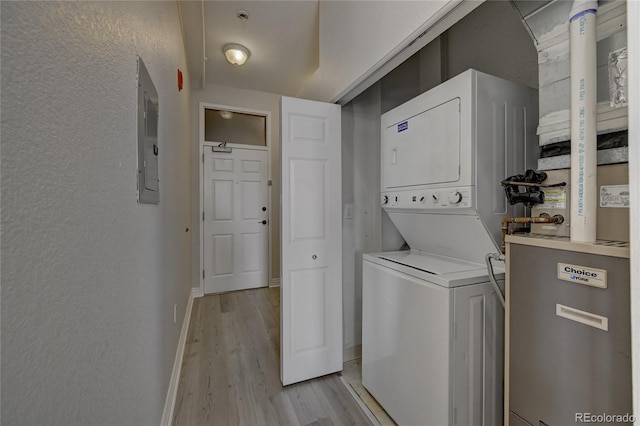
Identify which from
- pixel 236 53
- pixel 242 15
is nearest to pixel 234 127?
pixel 236 53

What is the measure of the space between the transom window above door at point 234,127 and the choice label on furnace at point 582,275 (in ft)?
12.5

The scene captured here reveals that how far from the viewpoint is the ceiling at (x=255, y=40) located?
88.7 inches

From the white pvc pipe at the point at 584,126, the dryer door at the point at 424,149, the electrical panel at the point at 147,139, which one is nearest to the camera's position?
the white pvc pipe at the point at 584,126

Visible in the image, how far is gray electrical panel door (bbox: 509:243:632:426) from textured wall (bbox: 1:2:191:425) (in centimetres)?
122

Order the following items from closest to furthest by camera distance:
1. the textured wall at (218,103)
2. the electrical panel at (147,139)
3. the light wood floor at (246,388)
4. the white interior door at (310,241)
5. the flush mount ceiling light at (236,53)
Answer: the electrical panel at (147,139)
the light wood floor at (246,388)
the white interior door at (310,241)
the flush mount ceiling light at (236,53)
the textured wall at (218,103)

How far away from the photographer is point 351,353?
2.28m

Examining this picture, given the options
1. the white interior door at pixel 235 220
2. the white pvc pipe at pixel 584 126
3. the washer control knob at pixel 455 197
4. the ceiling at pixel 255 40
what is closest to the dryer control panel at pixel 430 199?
the washer control knob at pixel 455 197

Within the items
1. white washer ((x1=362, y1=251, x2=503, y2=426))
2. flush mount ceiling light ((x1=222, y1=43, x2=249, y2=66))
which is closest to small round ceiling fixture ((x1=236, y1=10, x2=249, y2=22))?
flush mount ceiling light ((x1=222, y1=43, x2=249, y2=66))

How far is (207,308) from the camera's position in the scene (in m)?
3.28

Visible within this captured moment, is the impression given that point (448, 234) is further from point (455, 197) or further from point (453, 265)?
point (455, 197)

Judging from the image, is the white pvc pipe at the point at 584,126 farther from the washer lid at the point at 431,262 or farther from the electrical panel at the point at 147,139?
the electrical panel at the point at 147,139

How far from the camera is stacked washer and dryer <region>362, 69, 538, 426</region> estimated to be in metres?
1.29

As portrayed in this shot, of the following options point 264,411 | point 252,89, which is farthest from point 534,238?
point 252,89

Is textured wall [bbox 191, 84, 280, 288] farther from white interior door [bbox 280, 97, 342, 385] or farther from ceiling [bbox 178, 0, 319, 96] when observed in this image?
white interior door [bbox 280, 97, 342, 385]
